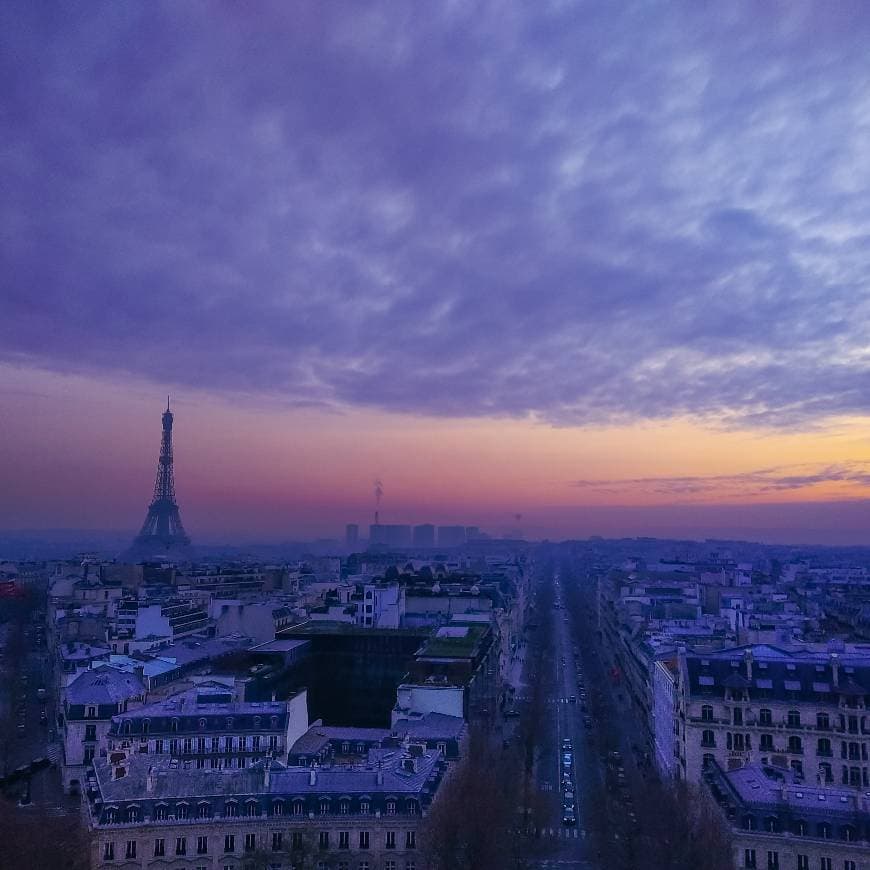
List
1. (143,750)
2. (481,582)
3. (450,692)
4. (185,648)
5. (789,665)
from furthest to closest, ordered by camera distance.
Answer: (481,582)
(185,648)
(450,692)
(789,665)
(143,750)

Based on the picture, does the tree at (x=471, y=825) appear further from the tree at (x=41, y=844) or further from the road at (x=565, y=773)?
the tree at (x=41, y=844)

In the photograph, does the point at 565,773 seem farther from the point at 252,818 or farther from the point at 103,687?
the point at 103,687

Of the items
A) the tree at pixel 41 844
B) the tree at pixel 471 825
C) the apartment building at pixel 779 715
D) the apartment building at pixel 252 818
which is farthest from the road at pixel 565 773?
the tree at pixel 41 844

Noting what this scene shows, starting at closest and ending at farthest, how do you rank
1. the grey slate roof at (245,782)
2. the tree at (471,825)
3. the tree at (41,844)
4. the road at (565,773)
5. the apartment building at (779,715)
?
the tree at (41,844) → the tree at (471,825) → the grey slate roof at (245,782) → the road at (565,773) → the apartment building at (779,715)

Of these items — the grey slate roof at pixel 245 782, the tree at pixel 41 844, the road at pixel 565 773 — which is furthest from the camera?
the road at pixel 565 773

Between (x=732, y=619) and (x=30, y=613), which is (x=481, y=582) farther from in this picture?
(x=30, y=613)

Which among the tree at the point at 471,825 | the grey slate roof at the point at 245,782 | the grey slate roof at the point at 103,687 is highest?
the grey slate roof at the point at 103,687

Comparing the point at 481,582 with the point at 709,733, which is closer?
the point at 709,733

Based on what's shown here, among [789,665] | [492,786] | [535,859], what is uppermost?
[789,665]

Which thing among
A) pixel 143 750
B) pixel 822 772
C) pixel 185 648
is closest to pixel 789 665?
pixel 822 772

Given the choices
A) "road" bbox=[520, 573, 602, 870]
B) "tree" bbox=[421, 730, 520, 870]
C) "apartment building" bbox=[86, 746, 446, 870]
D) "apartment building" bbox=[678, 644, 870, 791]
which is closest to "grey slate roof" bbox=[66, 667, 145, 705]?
"apartment building" bbox=[86, 746, 446, 870]

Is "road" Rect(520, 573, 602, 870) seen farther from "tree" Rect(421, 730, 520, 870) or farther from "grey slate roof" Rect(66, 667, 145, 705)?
"grey slate roof" Rect(66, 667, 145, 705)
